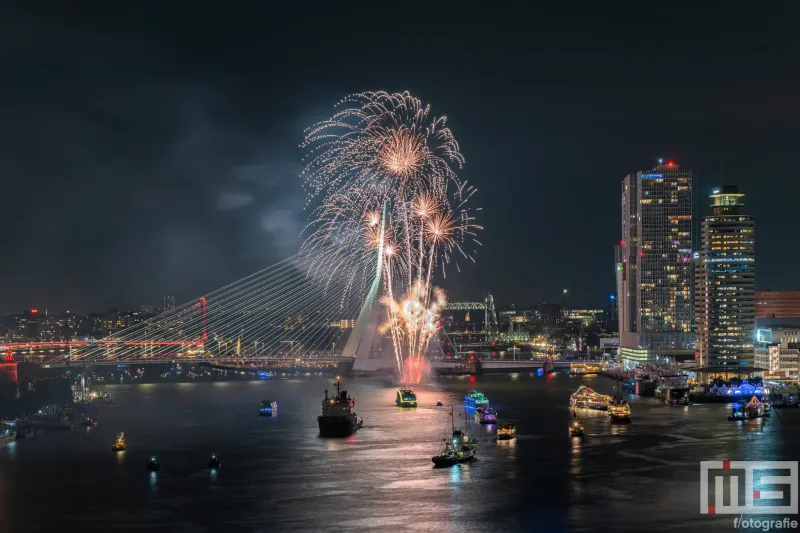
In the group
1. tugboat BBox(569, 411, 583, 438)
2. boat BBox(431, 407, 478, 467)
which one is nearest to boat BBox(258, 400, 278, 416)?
boat BBox(431, 407, 478, 467)

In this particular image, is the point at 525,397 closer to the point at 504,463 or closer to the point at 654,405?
the point at 654,405

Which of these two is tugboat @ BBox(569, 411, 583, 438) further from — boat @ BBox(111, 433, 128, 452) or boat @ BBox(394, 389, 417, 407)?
boat @ BBox(111, 433, 128, 452)

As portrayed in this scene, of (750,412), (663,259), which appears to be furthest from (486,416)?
(663,259)

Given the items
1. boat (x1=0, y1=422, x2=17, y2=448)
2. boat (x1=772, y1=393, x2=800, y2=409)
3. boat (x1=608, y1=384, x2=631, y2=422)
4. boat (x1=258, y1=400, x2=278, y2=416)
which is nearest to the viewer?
boat (x1=0, y1=422, x2=17, y2=448)

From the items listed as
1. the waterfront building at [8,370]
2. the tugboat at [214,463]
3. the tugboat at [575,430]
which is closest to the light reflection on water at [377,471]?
the tugboat at [214,463]

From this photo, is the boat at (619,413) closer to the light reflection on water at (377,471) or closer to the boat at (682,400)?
the light reflection on water at (377,471)

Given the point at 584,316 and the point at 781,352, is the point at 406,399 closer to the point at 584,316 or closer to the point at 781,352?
the point at 781,352

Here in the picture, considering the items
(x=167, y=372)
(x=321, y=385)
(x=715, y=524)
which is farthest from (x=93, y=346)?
(x=715, y=524)
